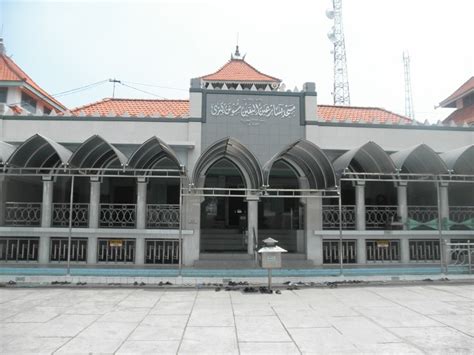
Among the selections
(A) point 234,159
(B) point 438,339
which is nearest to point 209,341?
(B) point 438,339

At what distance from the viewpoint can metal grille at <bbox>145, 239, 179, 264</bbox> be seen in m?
12.3

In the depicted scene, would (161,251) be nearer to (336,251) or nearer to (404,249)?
(336,251)

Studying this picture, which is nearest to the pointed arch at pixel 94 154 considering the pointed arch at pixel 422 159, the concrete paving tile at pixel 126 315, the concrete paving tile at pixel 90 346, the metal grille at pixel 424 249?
the concrete paving tile at pixel 126 315

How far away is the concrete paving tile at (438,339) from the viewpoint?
520 centimetres

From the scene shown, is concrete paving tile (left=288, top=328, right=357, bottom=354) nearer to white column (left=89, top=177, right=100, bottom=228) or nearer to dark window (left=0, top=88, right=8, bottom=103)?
white column (left=89, top=177, right=100, bottom=228)

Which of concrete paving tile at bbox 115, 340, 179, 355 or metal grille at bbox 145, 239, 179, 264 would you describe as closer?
concrete paving tile at bbox 115, 340, 179, 355

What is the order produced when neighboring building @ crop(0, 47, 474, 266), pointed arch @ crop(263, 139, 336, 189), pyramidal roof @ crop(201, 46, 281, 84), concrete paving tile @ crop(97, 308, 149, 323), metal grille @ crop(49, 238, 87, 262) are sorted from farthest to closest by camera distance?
1. pyramidal roof @ crop(201, 46, 281, 84)
2. metal grille @ crop(49, 238, 87, 262)
3. neighboring building @ crop(0, 47, 474, 266)
4. pointed arch @ crop(263, 139, 336, 189)
5. concrete paving tile @ crop(97, 308, 149, 323)

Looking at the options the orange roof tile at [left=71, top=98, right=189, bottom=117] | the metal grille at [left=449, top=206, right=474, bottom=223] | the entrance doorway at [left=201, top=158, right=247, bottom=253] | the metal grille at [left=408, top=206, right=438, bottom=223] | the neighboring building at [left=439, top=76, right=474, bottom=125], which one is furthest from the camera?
the neighboring building at [left=439, top=76, right=474, bottom=125]

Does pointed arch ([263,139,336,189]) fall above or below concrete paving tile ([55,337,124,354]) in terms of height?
above

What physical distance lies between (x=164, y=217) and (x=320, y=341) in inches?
317

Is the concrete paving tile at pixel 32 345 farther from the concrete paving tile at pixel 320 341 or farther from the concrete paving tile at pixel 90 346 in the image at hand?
the concrete paving tile at pixel 320 341

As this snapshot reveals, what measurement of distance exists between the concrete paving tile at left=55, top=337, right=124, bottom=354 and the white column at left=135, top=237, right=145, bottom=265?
6.68 metres

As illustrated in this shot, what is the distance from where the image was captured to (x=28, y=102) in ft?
83.5

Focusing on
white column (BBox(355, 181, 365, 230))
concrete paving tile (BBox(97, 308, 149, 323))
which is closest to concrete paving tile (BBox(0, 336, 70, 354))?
concrete paving tile (BBox(97, 308, 149, 323))
